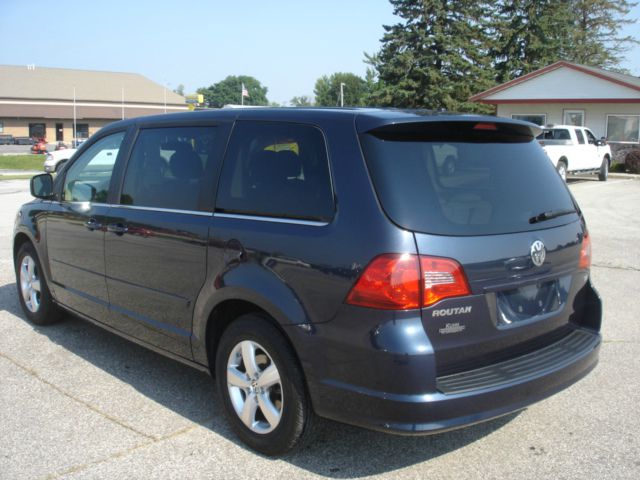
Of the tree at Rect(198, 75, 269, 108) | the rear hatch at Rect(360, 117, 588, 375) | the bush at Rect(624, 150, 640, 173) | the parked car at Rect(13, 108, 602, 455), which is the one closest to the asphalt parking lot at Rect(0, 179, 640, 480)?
the parked car at Rect(13, 108, 602, 455)

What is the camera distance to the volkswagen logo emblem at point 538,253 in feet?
10.6

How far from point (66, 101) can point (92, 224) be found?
253 feet

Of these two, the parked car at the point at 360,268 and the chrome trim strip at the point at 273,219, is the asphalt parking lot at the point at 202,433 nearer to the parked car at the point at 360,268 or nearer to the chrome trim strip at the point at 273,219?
the parked car at the point at 360,268

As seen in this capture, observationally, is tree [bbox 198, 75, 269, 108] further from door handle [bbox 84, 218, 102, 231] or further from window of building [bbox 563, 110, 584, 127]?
door handle [bbox 84, 218, 102, 231]

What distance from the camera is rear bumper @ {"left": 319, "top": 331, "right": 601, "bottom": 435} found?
2.87 metres

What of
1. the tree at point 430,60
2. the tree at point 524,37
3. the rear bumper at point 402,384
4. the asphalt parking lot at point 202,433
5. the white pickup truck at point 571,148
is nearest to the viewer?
the rear bumper at point 402,384

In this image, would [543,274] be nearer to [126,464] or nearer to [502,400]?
[502,400]

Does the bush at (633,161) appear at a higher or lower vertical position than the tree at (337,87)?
lower

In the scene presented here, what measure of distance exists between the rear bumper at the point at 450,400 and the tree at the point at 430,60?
38.4 m

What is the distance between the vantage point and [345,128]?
3.23 metres

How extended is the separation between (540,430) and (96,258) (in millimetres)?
3204

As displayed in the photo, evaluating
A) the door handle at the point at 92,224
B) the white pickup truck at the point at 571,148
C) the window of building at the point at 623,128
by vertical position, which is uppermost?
the window of building at the point at 623,128

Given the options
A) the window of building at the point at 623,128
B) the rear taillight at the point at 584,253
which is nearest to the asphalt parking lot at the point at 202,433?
the rear taillight at the point at 584,253

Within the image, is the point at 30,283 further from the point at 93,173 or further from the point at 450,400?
the point at 450,400
